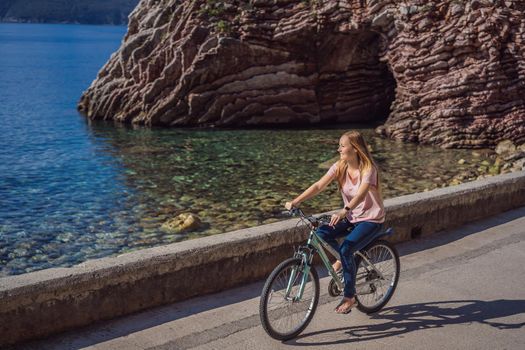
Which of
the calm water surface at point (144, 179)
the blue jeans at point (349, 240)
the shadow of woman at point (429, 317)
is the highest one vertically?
the blue jeans at point (349, 240)

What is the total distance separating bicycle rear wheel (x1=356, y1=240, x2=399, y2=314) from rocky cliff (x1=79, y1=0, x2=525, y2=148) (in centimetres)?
1779

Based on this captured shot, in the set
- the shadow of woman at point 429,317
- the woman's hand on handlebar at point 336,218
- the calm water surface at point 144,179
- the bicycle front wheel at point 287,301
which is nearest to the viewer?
the bicycle front wheel at point 287,301

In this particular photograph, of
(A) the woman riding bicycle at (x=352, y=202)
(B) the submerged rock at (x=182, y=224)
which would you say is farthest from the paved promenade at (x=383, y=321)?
(B) the submerged rock at (x=182, y=224)

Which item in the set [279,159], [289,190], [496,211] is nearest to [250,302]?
[496,211]

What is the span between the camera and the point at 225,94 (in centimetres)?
2888

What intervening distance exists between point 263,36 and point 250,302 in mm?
22575

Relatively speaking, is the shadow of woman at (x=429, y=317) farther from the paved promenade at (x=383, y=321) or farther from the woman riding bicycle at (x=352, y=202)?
the woman riding bicycle at (x=352, y=202)

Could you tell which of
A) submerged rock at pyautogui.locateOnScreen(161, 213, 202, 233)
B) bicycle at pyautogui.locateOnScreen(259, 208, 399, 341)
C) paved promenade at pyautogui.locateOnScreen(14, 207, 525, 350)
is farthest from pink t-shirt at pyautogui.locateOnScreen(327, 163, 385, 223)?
submerged rock at pyautogui.locateOnScreen(161, 213, 202, 233)

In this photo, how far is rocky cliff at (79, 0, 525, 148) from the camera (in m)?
23.4

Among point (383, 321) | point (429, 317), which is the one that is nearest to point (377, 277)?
point (383, 321)

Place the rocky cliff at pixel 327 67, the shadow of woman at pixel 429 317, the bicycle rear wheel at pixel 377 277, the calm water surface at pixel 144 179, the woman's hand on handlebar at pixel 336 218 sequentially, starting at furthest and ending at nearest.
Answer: the rocky cliff at pixel 327 67
the calm water surface at pixel 144 179
the bicycle rear wheel at pixel 377 277
the shadow of woman at pixel 429 317
the woman's hand on handlebar at pixel 336 218

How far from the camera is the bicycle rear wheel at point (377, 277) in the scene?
6875mm

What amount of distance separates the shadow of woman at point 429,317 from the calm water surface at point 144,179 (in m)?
7.48

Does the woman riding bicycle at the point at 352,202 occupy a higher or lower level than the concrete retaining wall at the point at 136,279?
higher
